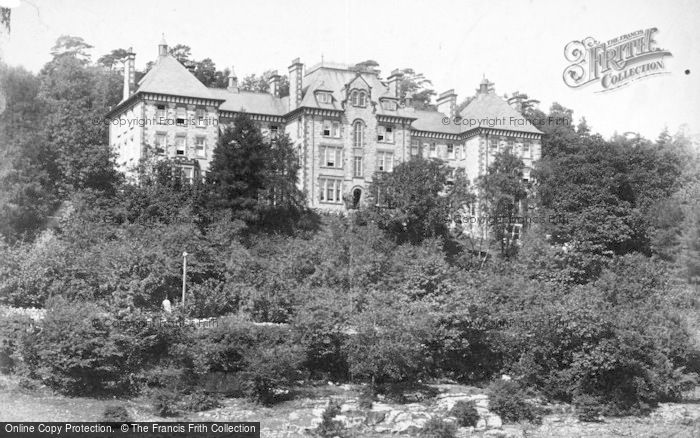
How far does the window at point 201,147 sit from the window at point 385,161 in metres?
13.1

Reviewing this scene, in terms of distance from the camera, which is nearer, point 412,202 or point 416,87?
point 412,202

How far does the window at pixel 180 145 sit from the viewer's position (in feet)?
224

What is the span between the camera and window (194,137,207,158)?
2721 inches

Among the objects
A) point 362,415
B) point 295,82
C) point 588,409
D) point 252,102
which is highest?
point 295,82

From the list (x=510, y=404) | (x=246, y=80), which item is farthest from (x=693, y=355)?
(x=246, y=80)

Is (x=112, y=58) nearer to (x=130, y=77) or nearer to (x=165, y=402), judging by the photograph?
(x=130, y=77)

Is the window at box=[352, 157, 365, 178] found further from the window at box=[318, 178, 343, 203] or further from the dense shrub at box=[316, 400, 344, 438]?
the dense shrub at box=[316, 400, 344, 438]

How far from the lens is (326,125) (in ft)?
240

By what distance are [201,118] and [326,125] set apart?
30.2 feet

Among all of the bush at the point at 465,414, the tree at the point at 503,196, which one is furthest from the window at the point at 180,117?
the bush at the point at 465,414

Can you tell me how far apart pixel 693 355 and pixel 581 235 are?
1356 centimetres

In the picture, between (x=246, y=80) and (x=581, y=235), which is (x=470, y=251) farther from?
(x=246, y=80)

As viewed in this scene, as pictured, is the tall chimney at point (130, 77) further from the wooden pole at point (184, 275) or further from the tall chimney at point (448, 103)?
the tall chimney at point (448, 103)

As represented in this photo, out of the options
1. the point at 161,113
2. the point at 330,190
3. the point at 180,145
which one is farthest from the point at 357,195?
the point at 161,113
